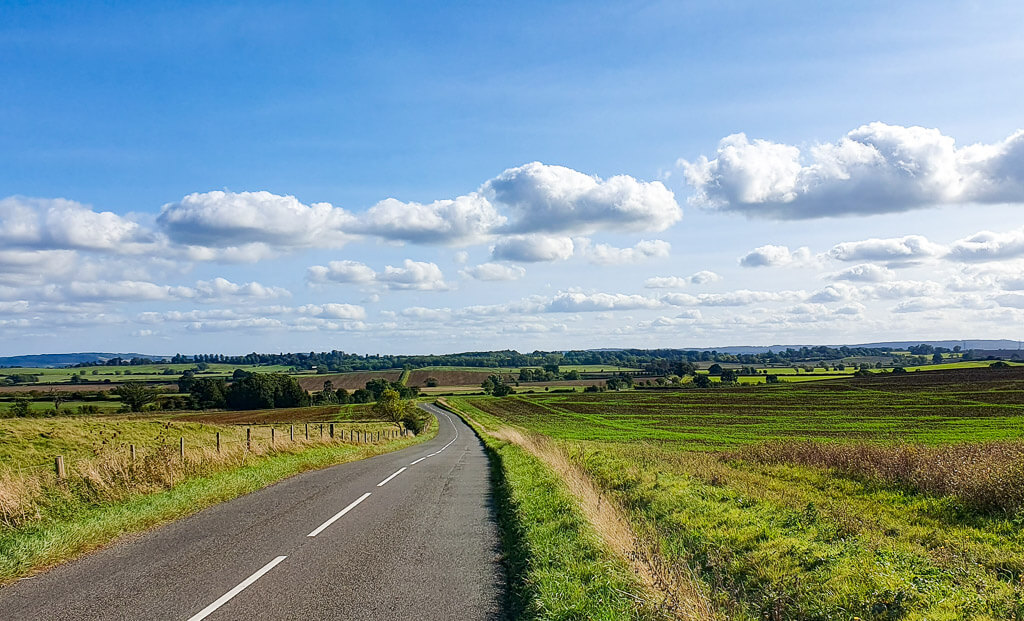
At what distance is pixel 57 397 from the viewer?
10788 cm

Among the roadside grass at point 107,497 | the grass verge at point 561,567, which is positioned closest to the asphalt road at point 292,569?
the grass verge at point 561,567

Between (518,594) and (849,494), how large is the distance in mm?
15448

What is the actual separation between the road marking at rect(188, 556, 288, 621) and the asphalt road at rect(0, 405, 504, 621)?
0.06ft

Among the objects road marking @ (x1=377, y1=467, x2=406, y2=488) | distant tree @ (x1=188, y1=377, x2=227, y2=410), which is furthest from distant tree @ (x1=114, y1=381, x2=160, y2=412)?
road marking @ (x1=377, y1=467, x2=406, y2=488)

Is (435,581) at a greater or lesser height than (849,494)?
greater

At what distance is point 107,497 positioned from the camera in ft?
48.6

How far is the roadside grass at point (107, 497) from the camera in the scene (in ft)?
34.6

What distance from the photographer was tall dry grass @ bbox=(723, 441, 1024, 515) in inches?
632

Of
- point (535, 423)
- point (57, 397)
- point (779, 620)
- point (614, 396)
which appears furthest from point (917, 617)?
point (57, 397)

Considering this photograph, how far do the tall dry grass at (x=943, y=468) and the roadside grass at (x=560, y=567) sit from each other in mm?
10210

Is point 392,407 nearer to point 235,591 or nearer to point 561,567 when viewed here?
point 561,567

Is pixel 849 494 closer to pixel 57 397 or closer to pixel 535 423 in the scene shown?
pixel 535 423

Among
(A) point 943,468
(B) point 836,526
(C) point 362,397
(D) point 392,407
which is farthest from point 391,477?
(C) point 362,397

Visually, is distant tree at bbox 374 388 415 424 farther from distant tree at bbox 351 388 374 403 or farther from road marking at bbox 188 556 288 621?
road marking at bbox 188 556 288 621
